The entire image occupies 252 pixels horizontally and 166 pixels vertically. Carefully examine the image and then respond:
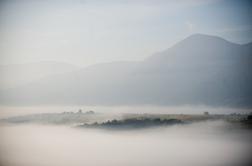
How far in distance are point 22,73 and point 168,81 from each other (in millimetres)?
1515

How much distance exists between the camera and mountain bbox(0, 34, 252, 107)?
323 cm

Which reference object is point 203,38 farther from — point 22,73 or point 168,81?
point 22,73

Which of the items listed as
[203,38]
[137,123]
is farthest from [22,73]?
[203,38]

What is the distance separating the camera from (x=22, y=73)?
11.5 ft

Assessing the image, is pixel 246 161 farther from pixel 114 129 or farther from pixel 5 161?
pixel 5 161

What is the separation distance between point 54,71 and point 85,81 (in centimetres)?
34

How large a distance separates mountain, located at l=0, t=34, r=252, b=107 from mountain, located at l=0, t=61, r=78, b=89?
0.06 meters

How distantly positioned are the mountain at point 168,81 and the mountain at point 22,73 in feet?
0.19

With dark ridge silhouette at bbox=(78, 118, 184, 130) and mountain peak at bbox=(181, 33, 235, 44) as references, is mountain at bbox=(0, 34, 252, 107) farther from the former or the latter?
dark ridge silhouette at bbox=(78, 118, 184, 130)

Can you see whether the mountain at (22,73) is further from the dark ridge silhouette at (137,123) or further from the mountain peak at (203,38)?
the mountain peak at (203,38)

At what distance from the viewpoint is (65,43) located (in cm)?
348

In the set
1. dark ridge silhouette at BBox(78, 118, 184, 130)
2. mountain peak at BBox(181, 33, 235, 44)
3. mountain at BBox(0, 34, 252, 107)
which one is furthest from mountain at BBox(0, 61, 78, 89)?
mountain peak at BBox(181, 33, 235, 44)

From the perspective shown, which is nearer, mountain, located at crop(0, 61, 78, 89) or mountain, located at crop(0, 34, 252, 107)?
mountain, located at crop(0, 34, 252, 107)

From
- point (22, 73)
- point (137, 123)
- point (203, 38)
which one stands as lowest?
point (137, 123)
